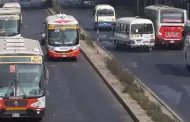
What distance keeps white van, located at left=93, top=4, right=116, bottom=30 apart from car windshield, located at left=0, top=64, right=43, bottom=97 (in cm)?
3878

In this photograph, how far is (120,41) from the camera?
44125 millimetres

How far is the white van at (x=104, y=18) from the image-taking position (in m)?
59.2

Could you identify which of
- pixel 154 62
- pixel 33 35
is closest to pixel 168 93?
pixel 154 62

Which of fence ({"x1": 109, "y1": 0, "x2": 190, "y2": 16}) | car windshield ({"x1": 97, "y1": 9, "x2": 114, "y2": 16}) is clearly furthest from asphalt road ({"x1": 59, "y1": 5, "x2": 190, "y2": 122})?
fence ({"x1": 109, "y1": 0, "x2": 190, "y2": 16})

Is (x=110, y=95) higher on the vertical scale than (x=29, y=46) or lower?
lower

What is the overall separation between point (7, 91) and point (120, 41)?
24.8 metres

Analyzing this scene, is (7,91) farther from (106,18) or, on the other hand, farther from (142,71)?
(106,18)

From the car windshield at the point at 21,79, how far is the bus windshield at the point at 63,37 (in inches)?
691

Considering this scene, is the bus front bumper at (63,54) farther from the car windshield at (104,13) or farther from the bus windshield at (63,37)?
the car windshield at (104,13)

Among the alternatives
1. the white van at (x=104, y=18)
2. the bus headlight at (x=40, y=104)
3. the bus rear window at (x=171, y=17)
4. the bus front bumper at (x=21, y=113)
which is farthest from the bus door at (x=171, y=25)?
the bus front bumper at (x=21, y=113)

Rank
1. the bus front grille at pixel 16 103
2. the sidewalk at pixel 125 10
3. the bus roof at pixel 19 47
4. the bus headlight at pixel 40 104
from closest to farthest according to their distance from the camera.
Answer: the bus front grille at pixel 16 103, the bus headlight at pixel 40 104, the bus roof at pixel 19 47, the sidewalk at pixel 125 10

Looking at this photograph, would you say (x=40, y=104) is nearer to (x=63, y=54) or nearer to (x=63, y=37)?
(x=63, y=54)

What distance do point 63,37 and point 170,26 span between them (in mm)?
8855

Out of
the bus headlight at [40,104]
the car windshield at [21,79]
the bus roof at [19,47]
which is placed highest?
the bus roof at [19,47]
